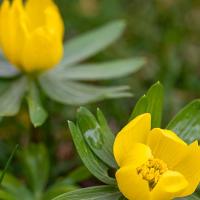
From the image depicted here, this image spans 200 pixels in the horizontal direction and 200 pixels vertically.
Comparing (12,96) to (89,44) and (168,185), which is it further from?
(168,185)

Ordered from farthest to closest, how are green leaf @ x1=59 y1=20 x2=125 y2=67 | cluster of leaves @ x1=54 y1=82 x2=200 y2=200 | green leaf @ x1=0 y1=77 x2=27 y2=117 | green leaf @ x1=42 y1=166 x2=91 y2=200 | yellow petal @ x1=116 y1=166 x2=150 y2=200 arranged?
green leaf @ x1=59 y1=20 x2=125 y2=67
green leaf @ x1=0 y1=77 x2=27 y2=117
green leaf @ x1=42 y1=166 x2=91 y2=200
cluster of leaves @ x1=54 y1=82 x2=200 y2=200
yellow petal @ x1=116 y1=166 x2=150 y2=200

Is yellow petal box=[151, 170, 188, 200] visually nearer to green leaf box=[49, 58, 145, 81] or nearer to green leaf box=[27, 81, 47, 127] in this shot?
green leaf box=[27, 81, 47, 127]

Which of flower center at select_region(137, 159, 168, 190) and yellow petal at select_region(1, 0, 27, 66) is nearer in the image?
flower center at select_region(137, 159, 168, 190)

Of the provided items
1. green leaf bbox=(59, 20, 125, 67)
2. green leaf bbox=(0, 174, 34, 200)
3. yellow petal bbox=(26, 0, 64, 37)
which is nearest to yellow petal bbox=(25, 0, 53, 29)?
yellow petal bbox=(26, 0, 64, 37)

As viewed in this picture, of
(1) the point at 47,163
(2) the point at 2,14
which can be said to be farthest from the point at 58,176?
(2) the point at 2,14

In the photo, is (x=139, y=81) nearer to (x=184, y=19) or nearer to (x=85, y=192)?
(x=184, y=19)
